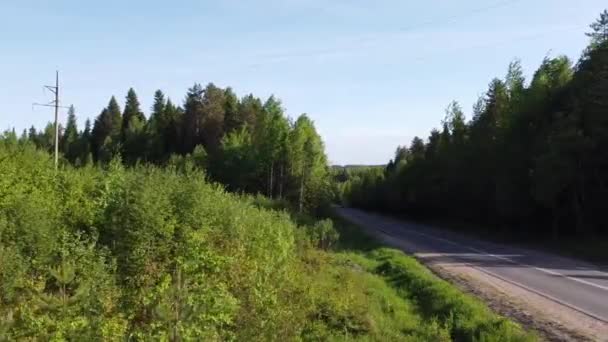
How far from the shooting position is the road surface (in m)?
14.1

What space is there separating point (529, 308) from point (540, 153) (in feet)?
87.7

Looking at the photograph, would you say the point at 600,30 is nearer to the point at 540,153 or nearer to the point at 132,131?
the point at 540,153

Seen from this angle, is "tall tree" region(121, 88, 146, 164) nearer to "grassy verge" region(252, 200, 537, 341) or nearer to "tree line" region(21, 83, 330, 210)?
"tree line" region(21, 83, 330, 210)

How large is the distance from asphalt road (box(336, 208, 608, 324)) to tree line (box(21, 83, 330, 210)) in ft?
56.6

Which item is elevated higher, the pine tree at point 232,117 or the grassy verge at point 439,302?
the pine tree at point 232,117

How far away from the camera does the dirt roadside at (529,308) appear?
12344 millimetres

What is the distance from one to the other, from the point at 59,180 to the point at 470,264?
16852mm

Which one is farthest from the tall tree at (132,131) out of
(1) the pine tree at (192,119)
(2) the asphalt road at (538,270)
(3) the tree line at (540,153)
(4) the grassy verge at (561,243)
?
(2) the asphalt road at (538,270)

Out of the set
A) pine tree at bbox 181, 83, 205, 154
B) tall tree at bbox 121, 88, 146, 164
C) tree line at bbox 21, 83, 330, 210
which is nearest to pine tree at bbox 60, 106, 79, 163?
tree line at bbox 21, 83, 330, 210

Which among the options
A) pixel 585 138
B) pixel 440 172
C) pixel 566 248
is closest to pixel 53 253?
pixel 566 248

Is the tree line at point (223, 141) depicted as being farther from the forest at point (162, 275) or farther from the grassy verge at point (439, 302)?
the forest at point (162, 275)

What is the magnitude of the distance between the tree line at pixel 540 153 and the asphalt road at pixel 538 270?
254 inches

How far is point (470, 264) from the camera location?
25.2 meters

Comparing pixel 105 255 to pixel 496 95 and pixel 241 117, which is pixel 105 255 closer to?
pixel 496 95
